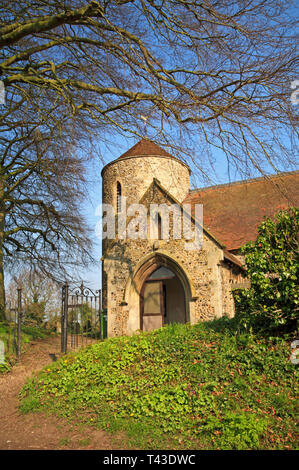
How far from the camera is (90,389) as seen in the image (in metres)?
6.62

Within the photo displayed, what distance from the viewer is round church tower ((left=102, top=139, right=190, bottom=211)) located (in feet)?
59.1

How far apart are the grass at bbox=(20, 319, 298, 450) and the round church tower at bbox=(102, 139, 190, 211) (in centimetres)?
1073

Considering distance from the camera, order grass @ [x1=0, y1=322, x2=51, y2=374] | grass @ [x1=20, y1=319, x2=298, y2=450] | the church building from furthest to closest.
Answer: the church building → grass @ [x1=0, y1=322, x2=51, y2=374] → grass @ [x1=20, y1=319, x2=298, y2=450]

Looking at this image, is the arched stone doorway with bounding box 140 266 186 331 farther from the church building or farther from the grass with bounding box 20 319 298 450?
the grass with bounding box 20 319 298 450

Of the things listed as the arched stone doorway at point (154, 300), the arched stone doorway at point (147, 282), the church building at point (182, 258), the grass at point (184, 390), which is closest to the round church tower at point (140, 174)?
the church building at point (182, 258)

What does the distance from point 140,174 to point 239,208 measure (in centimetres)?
514

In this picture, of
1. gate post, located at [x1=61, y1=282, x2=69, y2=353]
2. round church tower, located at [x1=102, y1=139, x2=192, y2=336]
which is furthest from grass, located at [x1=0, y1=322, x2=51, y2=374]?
round church tower, located at [x1=102, y1=139, x2=192, y2=336]

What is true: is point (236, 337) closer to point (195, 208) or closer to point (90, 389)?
point (90, 389)

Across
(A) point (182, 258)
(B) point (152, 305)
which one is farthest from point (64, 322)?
(B) point (152, 305)

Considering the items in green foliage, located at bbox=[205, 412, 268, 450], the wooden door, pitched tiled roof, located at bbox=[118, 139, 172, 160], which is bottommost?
green foliage, located at bbox=[205, 412, 268, 450]

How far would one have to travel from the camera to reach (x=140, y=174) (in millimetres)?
18078

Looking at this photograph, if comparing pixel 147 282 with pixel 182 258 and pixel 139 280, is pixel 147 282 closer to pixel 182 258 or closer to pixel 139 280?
pixel 139 280

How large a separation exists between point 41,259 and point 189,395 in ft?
33.1

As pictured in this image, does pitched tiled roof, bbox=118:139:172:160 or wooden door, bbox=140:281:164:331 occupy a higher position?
pitched tiled roof, bbox=118:139:172:160
